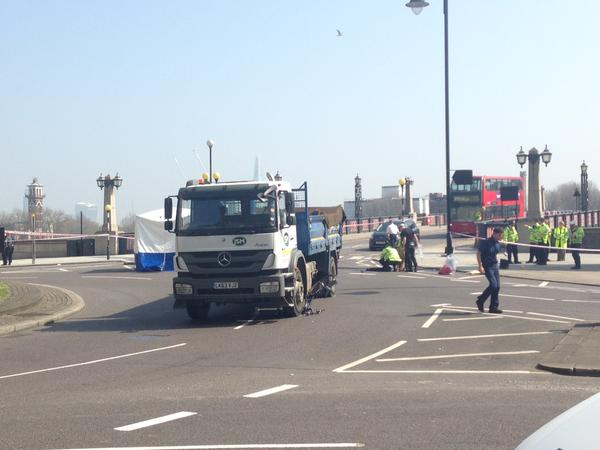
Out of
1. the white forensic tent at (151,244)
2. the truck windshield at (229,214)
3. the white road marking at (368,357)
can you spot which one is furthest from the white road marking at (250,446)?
the white forensic tent at (151,244)

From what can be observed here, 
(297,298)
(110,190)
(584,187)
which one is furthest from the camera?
(584,187)

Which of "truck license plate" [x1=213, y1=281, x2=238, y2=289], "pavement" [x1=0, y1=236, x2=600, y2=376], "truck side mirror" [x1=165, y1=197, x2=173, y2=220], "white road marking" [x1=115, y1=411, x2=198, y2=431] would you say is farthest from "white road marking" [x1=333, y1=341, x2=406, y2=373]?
"truck side mirror" [x1=165, y1=197, x2=173, y2=220]

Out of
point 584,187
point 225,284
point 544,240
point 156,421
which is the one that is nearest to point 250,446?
point 156,421

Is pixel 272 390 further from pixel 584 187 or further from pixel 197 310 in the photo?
pixel 584 187

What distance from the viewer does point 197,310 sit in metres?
17.1

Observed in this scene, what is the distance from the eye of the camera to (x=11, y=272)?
113 ft

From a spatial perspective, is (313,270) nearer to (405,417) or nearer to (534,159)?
(405,417)

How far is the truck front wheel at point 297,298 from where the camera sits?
56.0ft

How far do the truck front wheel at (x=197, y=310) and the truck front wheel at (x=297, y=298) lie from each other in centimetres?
168

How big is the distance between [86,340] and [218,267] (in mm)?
2893

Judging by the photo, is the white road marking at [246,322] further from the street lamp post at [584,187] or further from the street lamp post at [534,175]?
the street lamp post at [584,187]

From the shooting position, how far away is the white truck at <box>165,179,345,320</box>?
53.2ft

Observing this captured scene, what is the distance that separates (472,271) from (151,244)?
1244 centimetres

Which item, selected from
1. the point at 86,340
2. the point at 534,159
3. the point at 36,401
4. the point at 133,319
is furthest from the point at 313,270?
the point at 534,159
